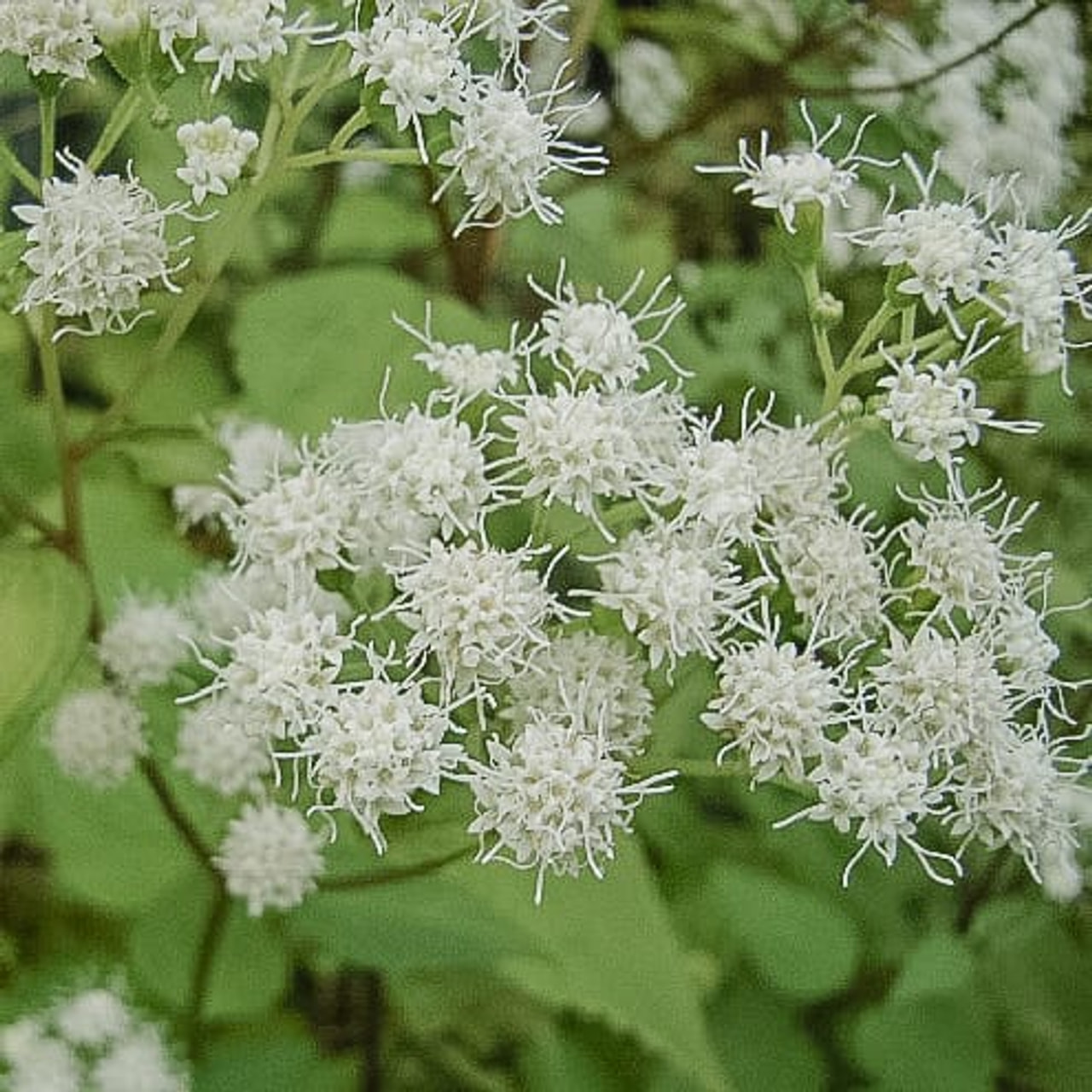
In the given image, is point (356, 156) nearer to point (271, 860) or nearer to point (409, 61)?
point (409, 61)

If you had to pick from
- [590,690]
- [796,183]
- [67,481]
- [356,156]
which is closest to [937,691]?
[590,690]

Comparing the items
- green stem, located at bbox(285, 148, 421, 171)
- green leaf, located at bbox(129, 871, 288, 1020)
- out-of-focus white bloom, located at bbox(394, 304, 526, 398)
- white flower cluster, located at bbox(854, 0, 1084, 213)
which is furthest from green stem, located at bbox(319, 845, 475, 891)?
white flower cluster, located at bbox(854, 0, 1084, 213)

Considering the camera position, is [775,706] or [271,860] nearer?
[775,706]

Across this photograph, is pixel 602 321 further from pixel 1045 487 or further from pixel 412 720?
pixel 1045 487

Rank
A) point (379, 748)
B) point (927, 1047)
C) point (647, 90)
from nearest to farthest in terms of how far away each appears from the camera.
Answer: point (379, 748) → point (927, 1047) → point (647, 90)

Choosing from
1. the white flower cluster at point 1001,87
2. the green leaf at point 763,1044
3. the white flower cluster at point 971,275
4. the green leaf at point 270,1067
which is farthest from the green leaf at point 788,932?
the white flower cluster at point 1001,87
